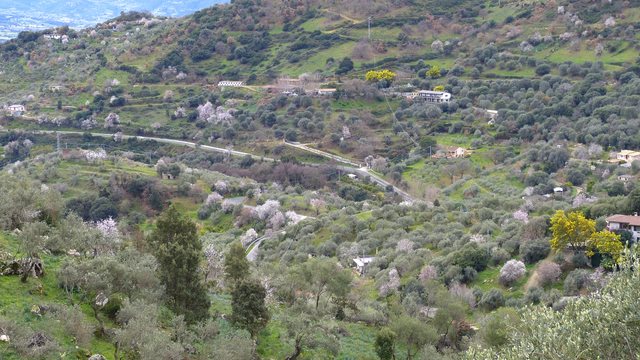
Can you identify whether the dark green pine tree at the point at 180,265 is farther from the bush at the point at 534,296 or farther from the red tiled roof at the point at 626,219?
the red tiled roof at the point at 626,219

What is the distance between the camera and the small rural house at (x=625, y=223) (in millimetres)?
35000

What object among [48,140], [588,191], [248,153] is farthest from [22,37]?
[588,191]

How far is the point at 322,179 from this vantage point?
70062 millimetres

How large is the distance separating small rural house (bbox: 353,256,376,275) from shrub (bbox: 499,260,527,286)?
9.26 meters

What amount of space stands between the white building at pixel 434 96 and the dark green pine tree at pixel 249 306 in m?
65.1

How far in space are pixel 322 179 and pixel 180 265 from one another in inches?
1822

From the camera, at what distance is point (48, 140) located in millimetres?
84500

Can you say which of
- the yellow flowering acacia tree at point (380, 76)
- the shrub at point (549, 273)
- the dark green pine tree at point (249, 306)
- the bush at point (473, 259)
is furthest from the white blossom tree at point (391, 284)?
the yellow flowering acacia tree at point (380, 76)

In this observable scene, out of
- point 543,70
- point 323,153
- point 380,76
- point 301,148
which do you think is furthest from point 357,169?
point 543,70

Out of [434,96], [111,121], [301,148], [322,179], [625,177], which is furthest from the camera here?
[111,121]

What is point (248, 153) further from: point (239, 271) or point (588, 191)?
point (239, 271)

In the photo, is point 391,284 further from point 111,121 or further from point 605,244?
point 111,121

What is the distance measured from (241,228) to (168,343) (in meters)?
36.5

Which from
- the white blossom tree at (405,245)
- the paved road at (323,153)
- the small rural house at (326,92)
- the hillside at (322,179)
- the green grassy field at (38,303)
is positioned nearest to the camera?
the green grassy field at (38,303)
